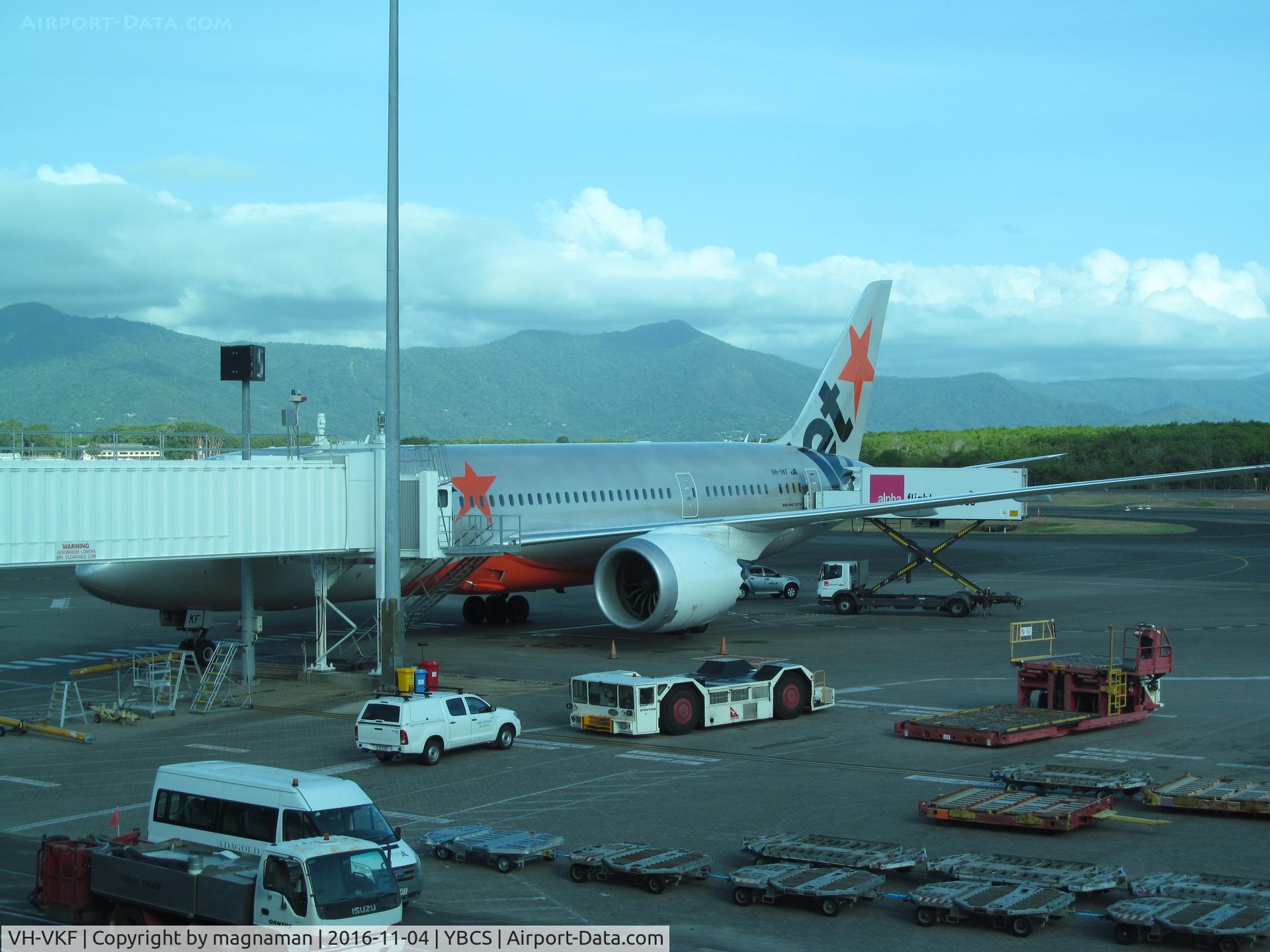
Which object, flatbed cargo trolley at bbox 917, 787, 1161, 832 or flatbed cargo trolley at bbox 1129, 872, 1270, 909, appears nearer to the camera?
flatbed cargo trolley at bbox 1129, 872, 1270, 909

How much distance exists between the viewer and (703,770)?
20.2 m

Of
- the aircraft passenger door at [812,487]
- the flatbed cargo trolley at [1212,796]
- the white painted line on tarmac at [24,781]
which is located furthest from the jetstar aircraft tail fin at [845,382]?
the white painted line on tarmac at [24,781]

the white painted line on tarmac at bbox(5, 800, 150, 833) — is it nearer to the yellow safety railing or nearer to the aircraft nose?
the aircraft nose

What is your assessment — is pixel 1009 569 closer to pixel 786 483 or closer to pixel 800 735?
pixel 786 483

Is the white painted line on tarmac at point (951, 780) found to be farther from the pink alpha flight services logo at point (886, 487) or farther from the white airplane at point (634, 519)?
the pink alpha flight services logo at point (886, 487)

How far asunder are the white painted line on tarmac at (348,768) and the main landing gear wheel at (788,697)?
7.57 m

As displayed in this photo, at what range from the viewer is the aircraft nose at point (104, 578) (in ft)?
94.2

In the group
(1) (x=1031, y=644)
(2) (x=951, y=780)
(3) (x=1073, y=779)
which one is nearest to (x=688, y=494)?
(1) (x=1031, y=644)

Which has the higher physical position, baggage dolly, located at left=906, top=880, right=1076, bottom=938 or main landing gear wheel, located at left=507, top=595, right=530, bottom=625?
Answer: main landing gear wheel, located at left=507, top=595, right=530, bottom=625

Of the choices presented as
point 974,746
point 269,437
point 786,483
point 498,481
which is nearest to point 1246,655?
point 974,746

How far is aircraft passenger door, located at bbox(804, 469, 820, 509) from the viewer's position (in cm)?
4397

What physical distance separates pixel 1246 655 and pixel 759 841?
20567mm

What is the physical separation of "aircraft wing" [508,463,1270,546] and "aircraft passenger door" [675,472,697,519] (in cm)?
38

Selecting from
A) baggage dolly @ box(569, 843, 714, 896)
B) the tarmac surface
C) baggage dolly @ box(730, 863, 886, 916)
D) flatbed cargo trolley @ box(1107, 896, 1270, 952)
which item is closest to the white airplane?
the tarmac surface
